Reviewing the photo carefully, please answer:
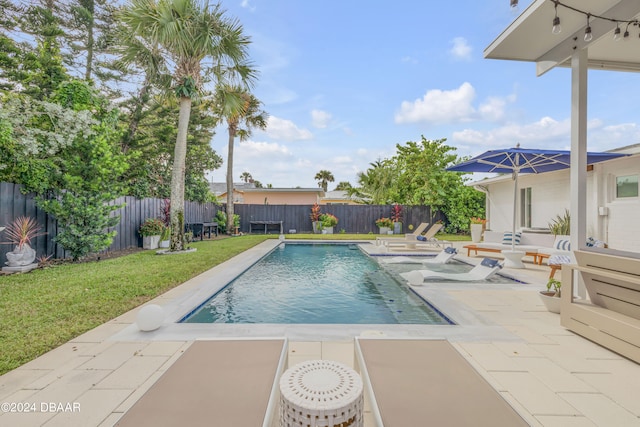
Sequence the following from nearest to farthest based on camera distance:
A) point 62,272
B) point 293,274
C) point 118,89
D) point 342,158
→ point 62,272 < point 293,274 < point 118,89 < point 342,158

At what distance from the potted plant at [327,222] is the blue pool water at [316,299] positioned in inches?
374

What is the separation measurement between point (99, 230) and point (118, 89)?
11.2 meters

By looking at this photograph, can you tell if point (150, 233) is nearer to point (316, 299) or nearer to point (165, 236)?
point (165, 236)

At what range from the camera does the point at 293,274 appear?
6887 millimetres

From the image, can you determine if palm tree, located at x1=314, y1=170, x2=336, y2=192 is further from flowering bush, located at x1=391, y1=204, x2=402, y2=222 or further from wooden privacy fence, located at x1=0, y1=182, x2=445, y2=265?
flowering bush, located at x1=391, y1=204, x2=402, y2=222

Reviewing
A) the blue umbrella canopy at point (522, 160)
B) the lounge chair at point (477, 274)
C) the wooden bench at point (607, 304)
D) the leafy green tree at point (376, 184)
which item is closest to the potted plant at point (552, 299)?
the wooden bench at point (607, 304)

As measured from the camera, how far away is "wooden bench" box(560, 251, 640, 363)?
2602mm

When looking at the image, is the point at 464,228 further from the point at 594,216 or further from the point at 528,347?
the point at 528,347

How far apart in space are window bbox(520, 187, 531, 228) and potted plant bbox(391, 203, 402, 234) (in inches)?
244

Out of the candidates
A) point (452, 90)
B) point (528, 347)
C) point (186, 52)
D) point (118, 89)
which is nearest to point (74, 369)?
point (528, 347)

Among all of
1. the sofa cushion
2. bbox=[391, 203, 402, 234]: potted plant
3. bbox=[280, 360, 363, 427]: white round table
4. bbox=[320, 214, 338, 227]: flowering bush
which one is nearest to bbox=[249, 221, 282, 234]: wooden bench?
bbox=[320, 214, 338, 227]: flowering bush

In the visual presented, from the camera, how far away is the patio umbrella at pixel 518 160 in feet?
21.6

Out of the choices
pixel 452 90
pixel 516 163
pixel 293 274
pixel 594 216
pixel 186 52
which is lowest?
pixel 293 274

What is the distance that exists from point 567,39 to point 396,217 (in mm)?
13395
